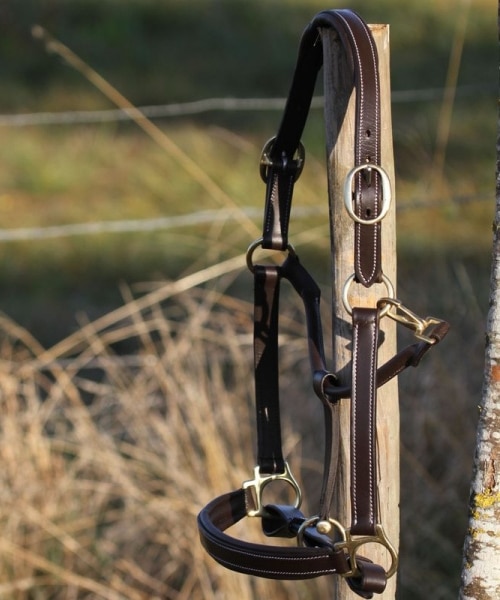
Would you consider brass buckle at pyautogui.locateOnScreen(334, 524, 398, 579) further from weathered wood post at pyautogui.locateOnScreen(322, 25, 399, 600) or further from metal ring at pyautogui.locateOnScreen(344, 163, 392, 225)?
metal ring at pyautogui.locateOnScreen(344, 163, 392, 225)

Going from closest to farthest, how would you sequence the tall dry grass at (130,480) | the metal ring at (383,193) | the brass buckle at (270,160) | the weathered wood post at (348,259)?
the metal ring at (383,193), the weathered wood post at (348,259), the brass buckle at (270,160), the tall dry grass at (130,480)

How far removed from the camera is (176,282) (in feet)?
7.85

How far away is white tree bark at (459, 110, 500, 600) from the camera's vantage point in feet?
3.40

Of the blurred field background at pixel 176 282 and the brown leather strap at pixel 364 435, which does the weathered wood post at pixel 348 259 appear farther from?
the blurred field background at pixel 176 282

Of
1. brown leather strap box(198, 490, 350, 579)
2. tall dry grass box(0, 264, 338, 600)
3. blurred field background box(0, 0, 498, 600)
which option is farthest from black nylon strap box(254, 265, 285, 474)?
tall dry grass box(0, 264, 338, 600)

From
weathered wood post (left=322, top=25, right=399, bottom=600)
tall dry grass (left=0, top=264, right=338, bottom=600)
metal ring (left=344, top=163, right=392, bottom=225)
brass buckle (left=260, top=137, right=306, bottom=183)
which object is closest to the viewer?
metal ring (left=344, top=163, right=392, bottom=225)

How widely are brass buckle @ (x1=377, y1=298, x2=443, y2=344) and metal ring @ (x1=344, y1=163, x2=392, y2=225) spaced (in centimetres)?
9

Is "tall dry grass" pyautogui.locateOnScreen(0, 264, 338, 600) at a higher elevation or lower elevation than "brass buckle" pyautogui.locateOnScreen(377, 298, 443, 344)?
lower

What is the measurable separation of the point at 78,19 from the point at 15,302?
13.4ft

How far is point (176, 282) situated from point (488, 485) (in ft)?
Result: 4.67

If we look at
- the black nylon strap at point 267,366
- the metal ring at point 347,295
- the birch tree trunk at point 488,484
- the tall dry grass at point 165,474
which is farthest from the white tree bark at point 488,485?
the tall dry grass at point 165,474

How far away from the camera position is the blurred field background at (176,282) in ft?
7.87

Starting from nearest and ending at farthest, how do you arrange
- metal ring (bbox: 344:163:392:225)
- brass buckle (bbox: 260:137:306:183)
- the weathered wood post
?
metal ring (bbox: 344:163:392:225)
the weathered wood post
brass buckle (bbox: 260:137:306:183)

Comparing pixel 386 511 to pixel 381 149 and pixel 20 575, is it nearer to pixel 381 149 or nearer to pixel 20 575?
pixel 381 149
